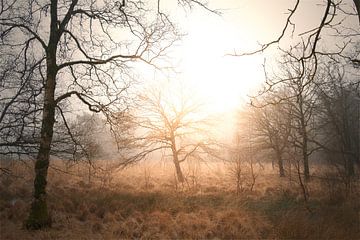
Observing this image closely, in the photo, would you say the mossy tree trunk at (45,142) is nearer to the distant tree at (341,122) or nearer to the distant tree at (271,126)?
the distant tree at (341,122)

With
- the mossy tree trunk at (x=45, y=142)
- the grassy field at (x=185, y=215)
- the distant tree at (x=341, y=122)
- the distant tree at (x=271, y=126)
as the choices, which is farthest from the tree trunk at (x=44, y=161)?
the distant tree at (x=271, y=126)

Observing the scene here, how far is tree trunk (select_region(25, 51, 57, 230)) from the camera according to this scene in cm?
891

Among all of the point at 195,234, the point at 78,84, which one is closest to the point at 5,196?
the point at 78,84

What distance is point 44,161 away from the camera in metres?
9.12

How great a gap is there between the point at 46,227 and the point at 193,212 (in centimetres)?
536

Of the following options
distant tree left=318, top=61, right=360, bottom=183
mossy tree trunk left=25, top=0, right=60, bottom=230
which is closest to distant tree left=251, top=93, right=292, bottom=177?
distant tree left=318, top=61, right=360, bottom=183

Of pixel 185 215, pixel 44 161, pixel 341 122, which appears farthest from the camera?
pixel 341 122

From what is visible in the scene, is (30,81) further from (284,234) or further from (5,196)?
(284,234)

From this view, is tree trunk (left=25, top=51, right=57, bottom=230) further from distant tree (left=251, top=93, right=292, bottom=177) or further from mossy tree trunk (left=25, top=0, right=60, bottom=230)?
distant tree (left=251, top=93, right=292, bottom=177)

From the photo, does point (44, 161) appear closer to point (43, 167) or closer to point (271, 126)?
point (43, 167)

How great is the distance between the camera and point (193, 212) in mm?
12695

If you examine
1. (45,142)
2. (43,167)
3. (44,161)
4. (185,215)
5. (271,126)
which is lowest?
(185,215)

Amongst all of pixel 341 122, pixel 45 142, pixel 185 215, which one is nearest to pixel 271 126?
pixel 341 122

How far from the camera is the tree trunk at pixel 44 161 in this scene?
29.2ft
